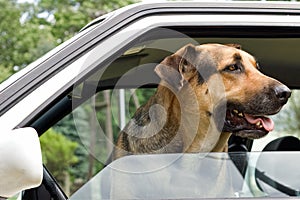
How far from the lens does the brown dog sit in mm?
2424

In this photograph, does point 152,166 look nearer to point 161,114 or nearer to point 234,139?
point 161,114

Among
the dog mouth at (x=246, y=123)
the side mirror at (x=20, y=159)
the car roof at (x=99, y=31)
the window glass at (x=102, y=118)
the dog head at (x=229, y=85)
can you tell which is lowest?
the window glass at (x=102, y=118)

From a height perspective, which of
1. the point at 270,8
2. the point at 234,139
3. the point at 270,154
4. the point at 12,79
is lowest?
the point at 234,139

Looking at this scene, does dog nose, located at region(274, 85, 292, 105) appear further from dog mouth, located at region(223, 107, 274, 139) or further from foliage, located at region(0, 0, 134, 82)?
foliage, located at region(0, 0, 134, 82)

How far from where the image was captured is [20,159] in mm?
1646

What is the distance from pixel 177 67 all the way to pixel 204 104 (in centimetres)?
18

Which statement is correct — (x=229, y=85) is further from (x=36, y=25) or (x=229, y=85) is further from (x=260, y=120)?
(x=36, y=25)

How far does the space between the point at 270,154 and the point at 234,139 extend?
21.9 inches

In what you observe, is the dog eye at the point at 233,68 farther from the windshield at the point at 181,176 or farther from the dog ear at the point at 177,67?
the windshield at the point at 181,176

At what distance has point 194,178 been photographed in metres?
2.30

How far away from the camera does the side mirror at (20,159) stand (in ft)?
5.41

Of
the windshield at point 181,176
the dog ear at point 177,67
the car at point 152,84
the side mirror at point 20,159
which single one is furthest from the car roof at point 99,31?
the windshield at point 181,176

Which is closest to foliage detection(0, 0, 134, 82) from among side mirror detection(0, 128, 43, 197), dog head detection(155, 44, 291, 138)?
dog head detection(155, 44, 291, 138)

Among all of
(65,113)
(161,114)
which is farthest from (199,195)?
(65,113)
